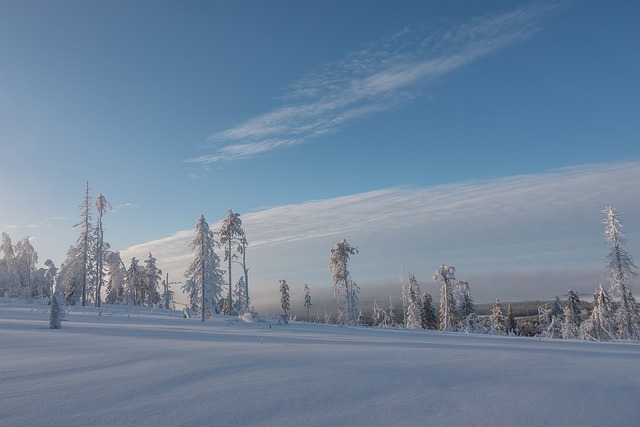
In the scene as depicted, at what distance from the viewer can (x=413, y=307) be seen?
6219 centimetres

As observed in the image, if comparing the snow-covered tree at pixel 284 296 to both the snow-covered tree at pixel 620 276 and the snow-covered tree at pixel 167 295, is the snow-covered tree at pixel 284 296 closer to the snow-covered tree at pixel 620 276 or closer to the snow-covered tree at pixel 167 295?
the snow-covered tree at pixel 167 295

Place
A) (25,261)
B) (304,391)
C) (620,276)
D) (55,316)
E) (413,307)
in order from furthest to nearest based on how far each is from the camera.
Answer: (25,261) < (413,307) < (620,276) < (55,316) < (304,391)

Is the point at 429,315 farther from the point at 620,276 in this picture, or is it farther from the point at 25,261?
the point at 25,261

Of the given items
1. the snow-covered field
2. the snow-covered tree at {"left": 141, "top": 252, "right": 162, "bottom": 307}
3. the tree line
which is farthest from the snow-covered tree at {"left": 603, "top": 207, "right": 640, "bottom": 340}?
the snow-covered tree at {"left": 141, "top": 252, "right": 162, "bottom": 307}

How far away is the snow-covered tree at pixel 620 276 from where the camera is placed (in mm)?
40031

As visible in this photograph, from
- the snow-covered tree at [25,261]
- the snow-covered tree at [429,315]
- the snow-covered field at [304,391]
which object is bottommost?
the snow-covered tree at [429,315]

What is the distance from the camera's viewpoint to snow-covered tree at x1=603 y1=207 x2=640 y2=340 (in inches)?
1576

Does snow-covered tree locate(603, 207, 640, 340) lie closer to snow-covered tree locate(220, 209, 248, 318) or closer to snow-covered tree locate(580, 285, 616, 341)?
snow-covered tree locate(580, 285, 616, 341)

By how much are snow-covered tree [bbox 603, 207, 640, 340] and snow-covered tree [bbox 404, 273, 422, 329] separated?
2469 cm

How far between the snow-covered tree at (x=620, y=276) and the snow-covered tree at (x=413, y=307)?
2469 centimetres

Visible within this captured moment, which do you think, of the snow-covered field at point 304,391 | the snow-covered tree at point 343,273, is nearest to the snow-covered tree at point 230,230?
the snow-covered tree at point 343,273

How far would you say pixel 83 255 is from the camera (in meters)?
50.2

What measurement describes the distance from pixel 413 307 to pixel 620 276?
27697mm

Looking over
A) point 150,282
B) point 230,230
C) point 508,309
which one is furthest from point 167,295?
point 508,309
